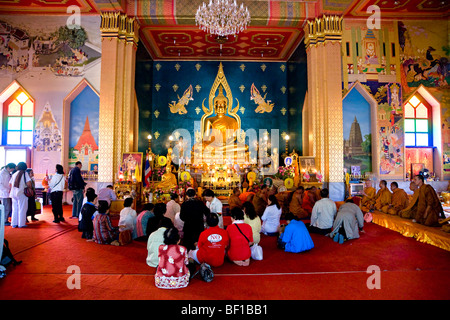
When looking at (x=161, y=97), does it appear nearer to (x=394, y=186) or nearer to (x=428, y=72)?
(x=394, y=186)

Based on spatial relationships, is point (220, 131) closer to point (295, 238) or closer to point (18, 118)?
point (18, 118)

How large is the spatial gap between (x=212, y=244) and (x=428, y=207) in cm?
497

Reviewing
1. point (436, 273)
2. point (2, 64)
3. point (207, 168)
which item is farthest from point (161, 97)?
point (436, 273)

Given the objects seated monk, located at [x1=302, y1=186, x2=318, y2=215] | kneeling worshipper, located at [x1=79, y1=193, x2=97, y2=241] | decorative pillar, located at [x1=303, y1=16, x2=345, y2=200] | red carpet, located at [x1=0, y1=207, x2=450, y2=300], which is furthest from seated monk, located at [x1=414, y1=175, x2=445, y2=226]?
kneeling worshipper, located at [x1=79, y1=193, x2=97, y2=241]

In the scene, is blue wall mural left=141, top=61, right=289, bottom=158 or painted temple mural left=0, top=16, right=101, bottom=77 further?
blue wall mural left=141, top=61, right=289, bottom=158

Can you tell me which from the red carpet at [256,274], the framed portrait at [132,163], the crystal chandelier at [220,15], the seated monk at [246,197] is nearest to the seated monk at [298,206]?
the seated monk at [246,197]

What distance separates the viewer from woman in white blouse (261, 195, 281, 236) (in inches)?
226

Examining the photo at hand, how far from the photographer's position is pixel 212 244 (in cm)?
389

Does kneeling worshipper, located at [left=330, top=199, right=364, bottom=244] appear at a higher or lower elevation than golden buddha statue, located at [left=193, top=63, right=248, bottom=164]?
lower

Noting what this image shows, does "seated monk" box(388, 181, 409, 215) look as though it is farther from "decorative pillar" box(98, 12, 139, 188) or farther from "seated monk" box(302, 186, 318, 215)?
"decorative pillar" box(98, 12, 139, 188)

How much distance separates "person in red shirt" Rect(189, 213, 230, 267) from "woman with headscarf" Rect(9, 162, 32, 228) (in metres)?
4.83

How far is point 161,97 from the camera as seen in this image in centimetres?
1355

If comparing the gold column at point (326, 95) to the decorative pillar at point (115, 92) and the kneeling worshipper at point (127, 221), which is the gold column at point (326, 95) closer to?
the decorative pillar at point (115, 92)

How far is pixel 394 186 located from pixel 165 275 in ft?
23.1
